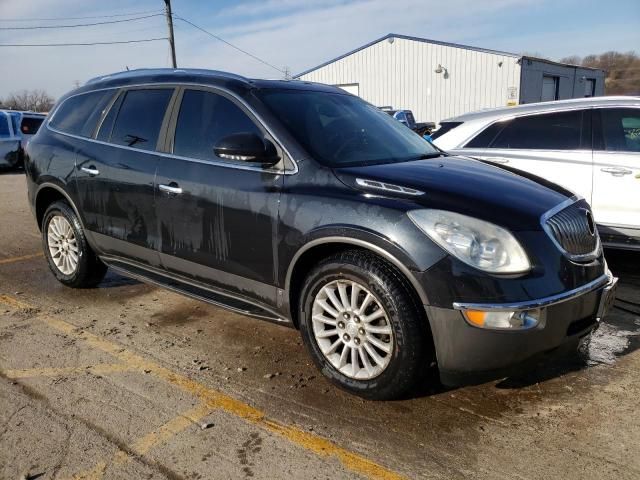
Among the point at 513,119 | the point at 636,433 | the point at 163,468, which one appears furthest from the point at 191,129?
the point at 513,119

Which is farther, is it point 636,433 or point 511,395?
point 511,395

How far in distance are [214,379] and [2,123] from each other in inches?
662

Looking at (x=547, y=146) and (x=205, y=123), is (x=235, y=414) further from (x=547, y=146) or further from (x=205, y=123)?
(x=547, y=146)

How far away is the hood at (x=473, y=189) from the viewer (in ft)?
9.37

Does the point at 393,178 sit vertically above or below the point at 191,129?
below

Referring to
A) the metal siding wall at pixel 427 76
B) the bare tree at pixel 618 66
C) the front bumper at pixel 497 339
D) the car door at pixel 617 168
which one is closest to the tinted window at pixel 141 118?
the front bumper at pixel 497 339

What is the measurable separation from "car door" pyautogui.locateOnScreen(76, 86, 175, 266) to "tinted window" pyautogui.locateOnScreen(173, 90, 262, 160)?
0.67 feet

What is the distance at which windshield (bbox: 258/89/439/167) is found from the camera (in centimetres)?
347

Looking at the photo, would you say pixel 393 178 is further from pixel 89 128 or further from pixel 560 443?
pixel 89 128

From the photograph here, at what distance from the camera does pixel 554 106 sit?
18.8ft

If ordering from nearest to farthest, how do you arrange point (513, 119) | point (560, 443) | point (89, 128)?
point (560, 443)
point (89, 128)
point (513, 119)

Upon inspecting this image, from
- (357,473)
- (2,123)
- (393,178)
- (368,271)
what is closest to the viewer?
(357,473)

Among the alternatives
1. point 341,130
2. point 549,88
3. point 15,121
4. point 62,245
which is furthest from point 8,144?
point 549,88

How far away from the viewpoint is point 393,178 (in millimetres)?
3135
